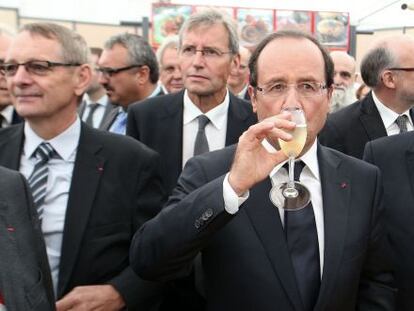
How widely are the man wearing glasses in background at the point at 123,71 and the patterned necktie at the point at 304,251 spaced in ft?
9.46

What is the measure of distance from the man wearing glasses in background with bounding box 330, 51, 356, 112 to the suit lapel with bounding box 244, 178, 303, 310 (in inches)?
187

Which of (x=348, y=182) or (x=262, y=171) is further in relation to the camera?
(x=348, y=182)

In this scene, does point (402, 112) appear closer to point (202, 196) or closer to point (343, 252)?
point (343, 252)

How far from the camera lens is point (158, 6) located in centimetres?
1004

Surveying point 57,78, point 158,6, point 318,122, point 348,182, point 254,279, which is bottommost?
point 254,279

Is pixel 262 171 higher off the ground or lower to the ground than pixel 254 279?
higher

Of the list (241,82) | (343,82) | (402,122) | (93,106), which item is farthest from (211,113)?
(343,82)

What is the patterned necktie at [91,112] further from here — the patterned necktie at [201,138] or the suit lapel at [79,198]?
the suit lapel at [79,198]

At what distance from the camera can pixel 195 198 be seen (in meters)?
1.84

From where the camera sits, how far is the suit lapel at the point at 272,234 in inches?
73.1

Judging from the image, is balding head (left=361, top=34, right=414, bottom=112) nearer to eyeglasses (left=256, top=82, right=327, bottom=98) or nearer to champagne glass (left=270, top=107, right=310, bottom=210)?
eyeglasses (left=256, top=82, right=327, bottom=98)

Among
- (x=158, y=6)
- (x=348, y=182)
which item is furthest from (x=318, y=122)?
(x=158, y=6)

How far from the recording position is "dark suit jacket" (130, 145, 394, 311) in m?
1.83

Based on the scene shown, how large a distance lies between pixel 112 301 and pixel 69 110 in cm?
87
